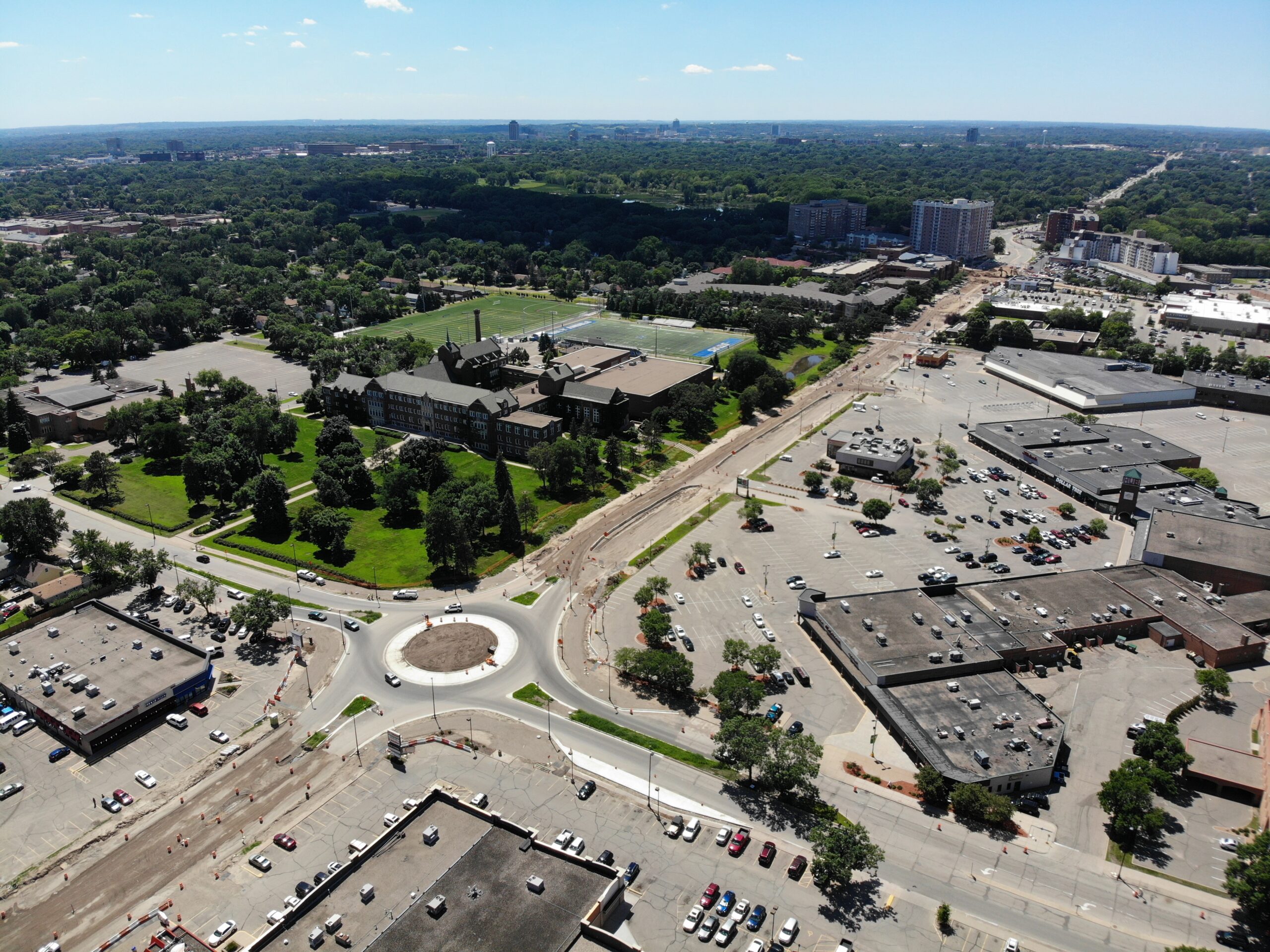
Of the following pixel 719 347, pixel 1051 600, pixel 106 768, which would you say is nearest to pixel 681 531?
pixel 1051 600

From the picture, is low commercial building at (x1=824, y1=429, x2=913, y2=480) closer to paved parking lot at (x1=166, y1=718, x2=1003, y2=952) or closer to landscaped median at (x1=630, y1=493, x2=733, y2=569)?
landscaped median at (x1=630, y1=493, x2=733, y2=569)

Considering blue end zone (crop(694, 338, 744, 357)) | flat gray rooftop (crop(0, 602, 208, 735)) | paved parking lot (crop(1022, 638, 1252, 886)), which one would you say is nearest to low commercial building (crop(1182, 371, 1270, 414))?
blue end zone (crop(694, 338, 744, 357))

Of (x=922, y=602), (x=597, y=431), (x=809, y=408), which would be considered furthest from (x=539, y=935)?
(x=809, y=408)

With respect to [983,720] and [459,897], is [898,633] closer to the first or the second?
[983,720]

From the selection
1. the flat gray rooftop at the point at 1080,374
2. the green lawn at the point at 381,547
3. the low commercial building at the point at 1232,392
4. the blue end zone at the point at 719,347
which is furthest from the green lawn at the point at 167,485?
the low commercial building at the point at 1232,392

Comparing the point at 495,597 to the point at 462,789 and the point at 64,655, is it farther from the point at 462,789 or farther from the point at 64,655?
the point at 64,655

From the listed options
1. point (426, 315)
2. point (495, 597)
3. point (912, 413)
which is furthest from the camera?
point (426, 315)
